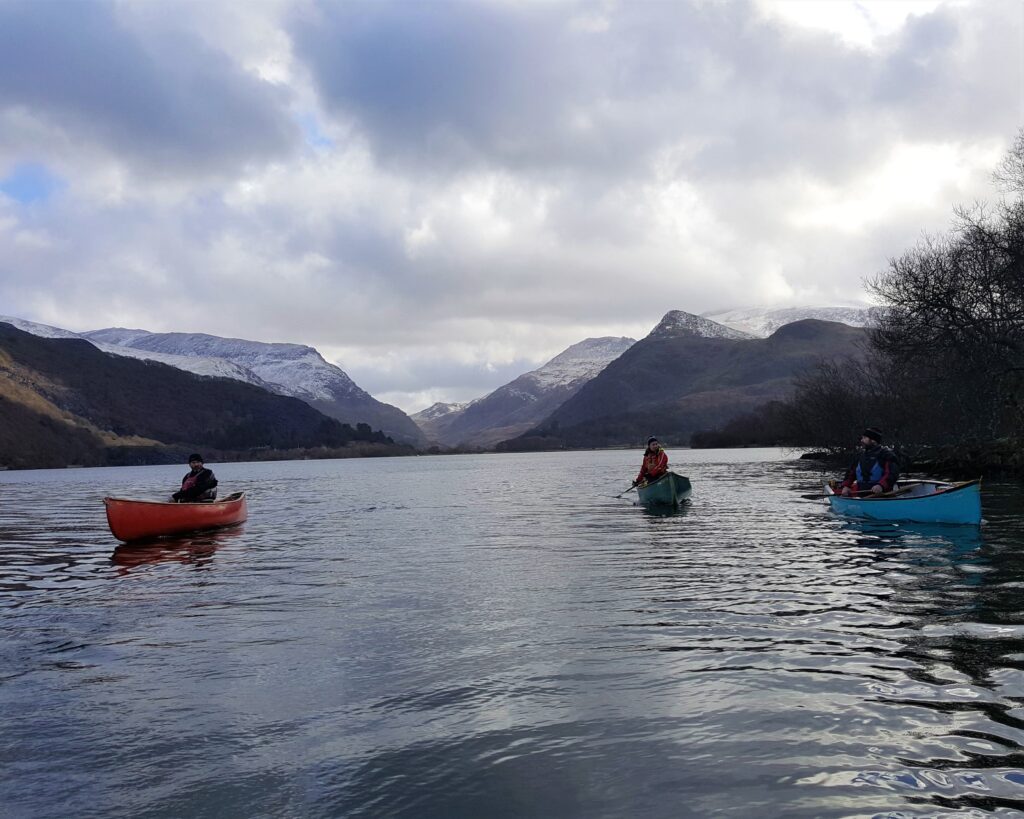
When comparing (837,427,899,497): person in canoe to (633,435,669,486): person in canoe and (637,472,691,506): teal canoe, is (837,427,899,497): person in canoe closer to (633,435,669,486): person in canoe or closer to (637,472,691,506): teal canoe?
(637,472,691,506): teal canoe

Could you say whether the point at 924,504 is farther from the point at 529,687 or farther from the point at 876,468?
the point at 529,687

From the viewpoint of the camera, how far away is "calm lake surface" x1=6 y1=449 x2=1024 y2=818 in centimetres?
653

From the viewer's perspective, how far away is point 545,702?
8.69 meters

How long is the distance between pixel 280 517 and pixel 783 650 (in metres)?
31.2

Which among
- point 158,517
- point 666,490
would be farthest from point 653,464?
point 158,517

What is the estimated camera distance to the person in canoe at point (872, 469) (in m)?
25.2

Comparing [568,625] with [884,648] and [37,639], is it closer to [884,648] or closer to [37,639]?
[884,648]

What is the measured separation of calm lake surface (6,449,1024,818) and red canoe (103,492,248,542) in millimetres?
5448

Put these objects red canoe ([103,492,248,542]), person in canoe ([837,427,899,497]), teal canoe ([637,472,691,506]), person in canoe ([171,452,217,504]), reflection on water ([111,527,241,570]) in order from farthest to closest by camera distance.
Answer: teal canoe ([637,472,691,506])
person in canoe ([171,452,217,504])
person in canoe ([837,427,899,497])
red canoe ([103,492,248,542])
reflection on water ([111,527,241,570])

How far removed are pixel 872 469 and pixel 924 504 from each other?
3.46m

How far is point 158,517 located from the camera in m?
26.0

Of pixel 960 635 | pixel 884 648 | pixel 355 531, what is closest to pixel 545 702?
pixel 884 648

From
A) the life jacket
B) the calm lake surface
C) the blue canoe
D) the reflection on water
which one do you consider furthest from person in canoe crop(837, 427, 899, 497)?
the reflection on water

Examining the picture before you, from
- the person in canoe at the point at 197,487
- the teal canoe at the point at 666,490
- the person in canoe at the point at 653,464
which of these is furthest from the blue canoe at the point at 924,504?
the person in canoe at the point at 197,487
